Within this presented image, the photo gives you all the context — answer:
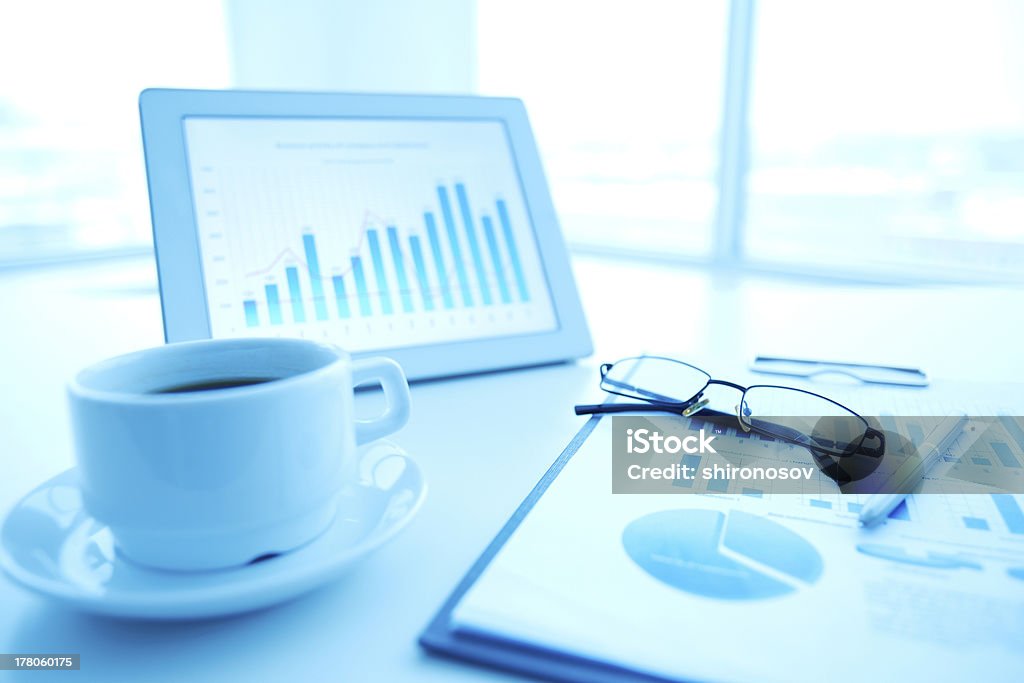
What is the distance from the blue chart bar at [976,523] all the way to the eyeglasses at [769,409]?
0.06 metres

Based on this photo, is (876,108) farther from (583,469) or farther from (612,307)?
(583,469)

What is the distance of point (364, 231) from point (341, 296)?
7cm

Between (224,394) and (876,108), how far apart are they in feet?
4.85

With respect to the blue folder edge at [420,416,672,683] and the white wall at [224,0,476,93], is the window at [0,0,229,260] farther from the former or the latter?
the blue folder edge at [420,416,672,683]

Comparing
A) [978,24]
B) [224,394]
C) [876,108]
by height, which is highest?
[978,24]

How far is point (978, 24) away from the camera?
1271 millimetres

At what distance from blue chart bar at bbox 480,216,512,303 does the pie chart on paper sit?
13.1 inches

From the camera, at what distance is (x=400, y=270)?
0.64 metres

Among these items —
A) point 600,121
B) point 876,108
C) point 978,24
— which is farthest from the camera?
Result: point 600,121

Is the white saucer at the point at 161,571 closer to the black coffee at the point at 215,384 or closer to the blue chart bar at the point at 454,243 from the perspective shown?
the black coffee at the point at 215,384

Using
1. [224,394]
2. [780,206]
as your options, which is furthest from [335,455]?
[780,206]

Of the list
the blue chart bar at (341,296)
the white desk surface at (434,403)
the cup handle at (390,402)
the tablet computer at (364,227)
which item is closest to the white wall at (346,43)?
the white desk surface at (434,403)

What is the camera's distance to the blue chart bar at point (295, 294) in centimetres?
58

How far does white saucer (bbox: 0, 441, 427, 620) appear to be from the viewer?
0.28 m
